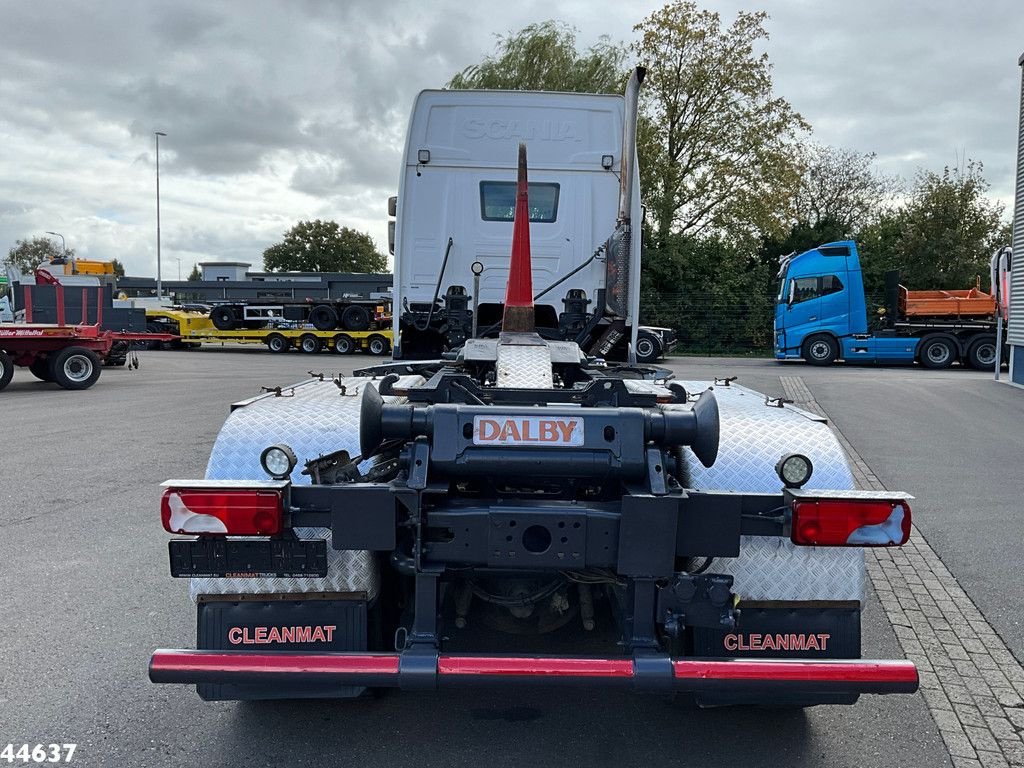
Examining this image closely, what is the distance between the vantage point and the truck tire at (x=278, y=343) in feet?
91.3

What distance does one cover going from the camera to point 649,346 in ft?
72.5

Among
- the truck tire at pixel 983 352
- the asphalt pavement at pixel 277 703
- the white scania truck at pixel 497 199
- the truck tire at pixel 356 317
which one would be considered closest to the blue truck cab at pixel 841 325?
the truck tire at pixel 983 352

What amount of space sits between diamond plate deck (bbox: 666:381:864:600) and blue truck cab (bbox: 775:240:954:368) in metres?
21.5

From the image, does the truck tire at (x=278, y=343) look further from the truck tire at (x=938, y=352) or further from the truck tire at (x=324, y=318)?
the truck tire at (x=938, y=352)

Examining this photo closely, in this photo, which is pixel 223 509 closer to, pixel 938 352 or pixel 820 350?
pixel 820 350

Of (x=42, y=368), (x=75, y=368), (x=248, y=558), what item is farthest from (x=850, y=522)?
(x=42, y=368)

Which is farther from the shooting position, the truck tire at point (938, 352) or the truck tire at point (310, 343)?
the truck tire at point (310, 343)

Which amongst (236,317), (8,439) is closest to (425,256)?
(8,439)

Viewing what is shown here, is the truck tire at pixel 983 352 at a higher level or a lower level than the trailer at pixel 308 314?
lower

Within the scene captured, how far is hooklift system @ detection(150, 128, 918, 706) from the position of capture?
7.63 ft

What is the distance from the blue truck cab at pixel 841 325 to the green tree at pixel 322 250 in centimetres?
5577

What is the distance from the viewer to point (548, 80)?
3095cm

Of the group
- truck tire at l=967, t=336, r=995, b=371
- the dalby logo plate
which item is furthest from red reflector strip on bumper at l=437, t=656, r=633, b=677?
truck tire at l=967, t=336, r=995, b=371

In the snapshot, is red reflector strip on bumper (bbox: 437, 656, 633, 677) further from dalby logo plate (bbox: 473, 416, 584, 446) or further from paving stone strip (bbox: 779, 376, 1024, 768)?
paving stone strip (bbox: 779, 376, 1024, 768)
